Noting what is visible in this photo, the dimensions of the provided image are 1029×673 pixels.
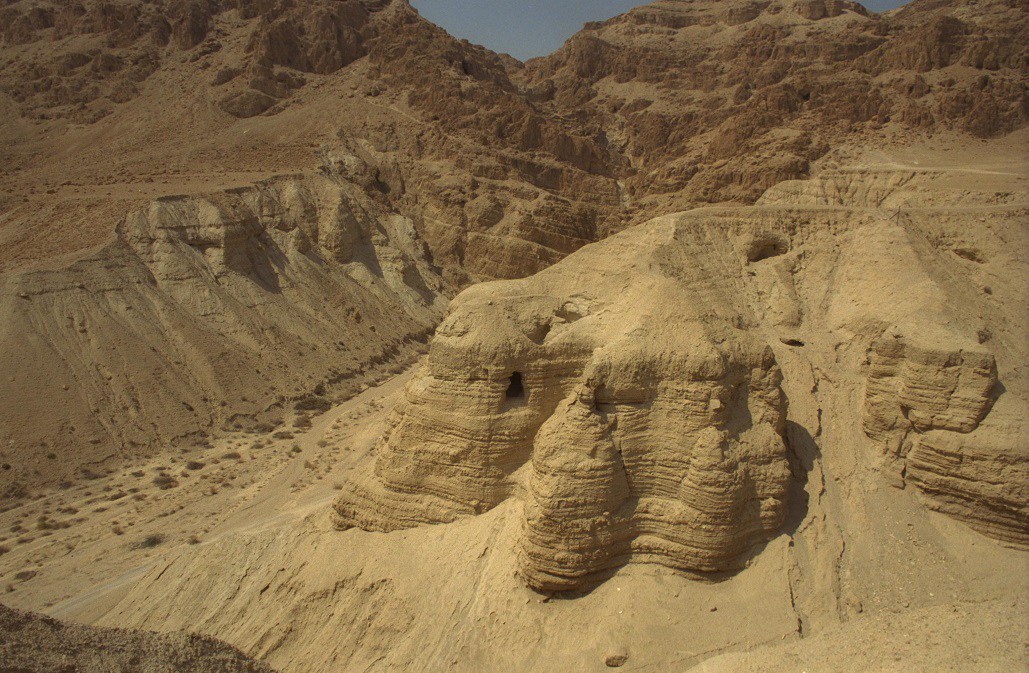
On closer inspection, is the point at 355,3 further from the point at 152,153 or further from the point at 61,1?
the point at 61,1

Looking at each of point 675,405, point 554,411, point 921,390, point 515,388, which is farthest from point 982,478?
point 515,388

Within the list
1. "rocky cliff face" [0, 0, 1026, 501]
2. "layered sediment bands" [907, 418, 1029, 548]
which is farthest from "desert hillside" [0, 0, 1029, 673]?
"rocky cliff face" [0, 0, 1026, 501]

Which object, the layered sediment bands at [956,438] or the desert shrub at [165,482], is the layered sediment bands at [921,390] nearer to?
the layered sediment bands at [956,438]

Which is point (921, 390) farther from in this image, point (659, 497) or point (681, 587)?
point (681, 587)

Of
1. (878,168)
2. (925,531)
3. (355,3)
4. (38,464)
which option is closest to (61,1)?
(355,3)

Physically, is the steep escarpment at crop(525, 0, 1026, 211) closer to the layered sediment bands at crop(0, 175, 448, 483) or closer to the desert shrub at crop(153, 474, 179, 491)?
the layered sediment bands at crop(0, 175, 448, 483)
